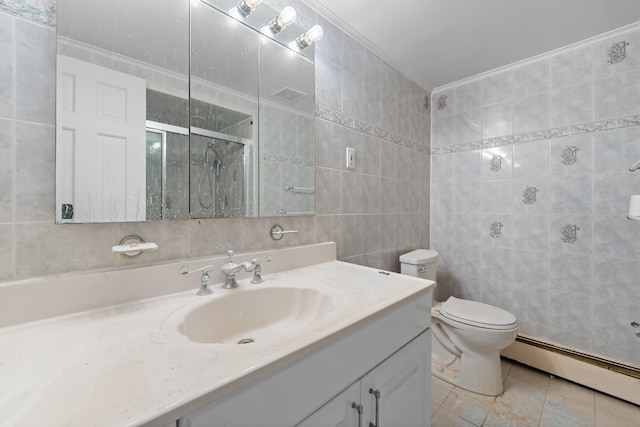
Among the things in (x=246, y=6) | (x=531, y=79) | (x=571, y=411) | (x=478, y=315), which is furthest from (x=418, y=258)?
(x=246, y=6)

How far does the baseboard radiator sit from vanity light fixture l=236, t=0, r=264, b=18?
241cm

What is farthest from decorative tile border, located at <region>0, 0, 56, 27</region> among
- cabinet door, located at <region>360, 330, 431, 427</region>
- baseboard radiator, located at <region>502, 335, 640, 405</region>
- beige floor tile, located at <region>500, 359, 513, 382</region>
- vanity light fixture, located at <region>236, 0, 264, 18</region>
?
baseboard radiator, located at <region>502, 335, 640, 405</region>

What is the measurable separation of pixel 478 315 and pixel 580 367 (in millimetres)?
689

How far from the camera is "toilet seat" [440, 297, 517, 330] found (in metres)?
1.41

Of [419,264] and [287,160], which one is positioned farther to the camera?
[419,264]

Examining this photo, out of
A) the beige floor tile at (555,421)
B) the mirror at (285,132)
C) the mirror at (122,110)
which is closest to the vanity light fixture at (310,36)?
the mirror at (285,132)

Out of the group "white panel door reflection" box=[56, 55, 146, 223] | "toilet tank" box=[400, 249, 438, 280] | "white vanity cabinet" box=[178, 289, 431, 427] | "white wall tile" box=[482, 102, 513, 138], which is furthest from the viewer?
"white wall tile" box=[482, 102, 513, 138]

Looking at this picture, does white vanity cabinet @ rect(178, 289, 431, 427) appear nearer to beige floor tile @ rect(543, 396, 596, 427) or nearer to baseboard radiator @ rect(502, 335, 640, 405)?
beige floor tile @ rect(543, 396, 596, 427)

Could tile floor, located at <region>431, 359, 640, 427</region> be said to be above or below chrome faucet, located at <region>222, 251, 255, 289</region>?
below

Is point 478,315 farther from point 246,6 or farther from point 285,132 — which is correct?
point 246,6

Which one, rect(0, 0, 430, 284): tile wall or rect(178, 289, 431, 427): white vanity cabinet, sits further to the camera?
rect(0, 0, 430, 284): tile wall

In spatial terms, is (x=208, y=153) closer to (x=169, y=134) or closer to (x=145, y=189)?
(x=169, y=134)

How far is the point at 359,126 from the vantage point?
1.56 m

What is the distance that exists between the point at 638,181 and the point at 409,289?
5.34 ft
